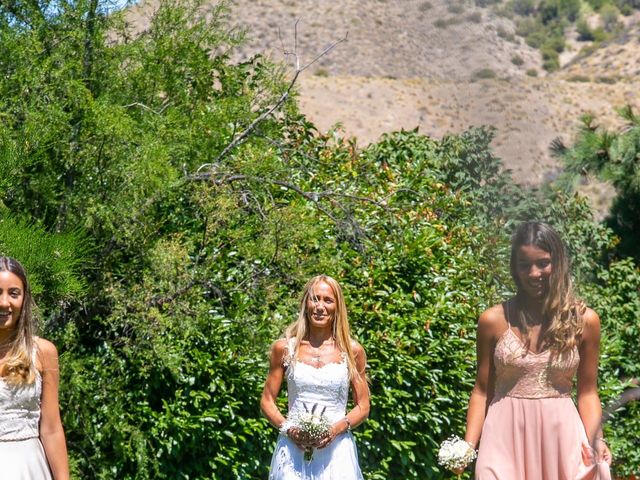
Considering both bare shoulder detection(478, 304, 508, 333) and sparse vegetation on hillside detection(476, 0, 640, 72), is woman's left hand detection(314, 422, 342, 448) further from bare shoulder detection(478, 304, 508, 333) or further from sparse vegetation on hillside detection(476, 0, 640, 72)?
sparse vegetation on hillside detection(476, 0, 640, 72)

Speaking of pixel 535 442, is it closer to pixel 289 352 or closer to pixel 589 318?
pixel 589 318

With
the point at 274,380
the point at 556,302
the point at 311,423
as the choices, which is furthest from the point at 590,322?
the point at 274,380

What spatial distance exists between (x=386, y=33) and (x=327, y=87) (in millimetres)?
24696

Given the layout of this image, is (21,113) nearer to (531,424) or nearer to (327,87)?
(531,424)

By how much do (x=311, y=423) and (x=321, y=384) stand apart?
23cm

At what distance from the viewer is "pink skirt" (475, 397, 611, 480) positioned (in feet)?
12.4

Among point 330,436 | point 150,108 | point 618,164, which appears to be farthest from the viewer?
point 150,108

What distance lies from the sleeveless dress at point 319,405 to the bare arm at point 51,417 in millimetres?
1323

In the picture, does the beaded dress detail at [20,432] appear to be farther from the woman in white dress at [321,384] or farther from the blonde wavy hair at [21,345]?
the woman in white dress at [321,384]

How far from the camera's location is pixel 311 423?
4777mm

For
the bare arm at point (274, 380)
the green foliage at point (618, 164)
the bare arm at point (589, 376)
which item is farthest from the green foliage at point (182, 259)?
the bare arm at point (589, 376)

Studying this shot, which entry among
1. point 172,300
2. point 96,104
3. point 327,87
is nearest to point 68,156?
point 96,104

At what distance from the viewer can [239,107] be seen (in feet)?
24.0

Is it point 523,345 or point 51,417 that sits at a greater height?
point 523,345
